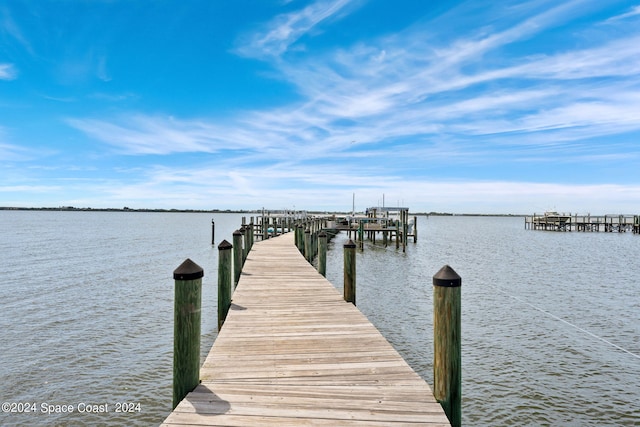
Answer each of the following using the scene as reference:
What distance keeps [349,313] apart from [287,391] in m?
3.35

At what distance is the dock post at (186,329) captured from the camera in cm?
398

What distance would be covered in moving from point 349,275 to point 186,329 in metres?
5.09

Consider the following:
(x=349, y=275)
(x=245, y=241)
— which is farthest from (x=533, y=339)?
(x=245, y=241)

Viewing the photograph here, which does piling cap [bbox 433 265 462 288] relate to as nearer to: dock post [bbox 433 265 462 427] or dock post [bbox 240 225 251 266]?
dock post [bbox 433 265 462 427]

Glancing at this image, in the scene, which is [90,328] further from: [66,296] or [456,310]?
[456,310]

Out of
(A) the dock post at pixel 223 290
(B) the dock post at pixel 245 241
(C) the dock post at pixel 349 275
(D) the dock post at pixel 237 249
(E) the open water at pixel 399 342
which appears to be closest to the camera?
(E) the open water at pixel 399 342

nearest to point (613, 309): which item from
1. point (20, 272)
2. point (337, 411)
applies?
point (337, 411)

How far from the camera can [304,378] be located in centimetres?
435

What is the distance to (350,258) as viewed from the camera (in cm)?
912

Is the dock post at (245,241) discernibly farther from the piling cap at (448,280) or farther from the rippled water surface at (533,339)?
the piling cap at (448,280)

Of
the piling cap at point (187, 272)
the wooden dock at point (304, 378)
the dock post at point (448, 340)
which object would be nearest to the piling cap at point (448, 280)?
the dock post at point (448, 340)

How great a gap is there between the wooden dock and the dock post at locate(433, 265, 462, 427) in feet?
0.73

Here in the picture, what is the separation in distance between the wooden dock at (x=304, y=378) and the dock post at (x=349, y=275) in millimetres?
974

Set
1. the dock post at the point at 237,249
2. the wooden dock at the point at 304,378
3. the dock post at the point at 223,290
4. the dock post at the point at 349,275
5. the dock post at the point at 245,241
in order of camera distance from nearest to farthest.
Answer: the wooden dock at the point at 304,378, the dock post at the point at 223,290, the dock post at the point at 349,275, the dock post at the point at 237,249, the dock post at the point at 245,241
